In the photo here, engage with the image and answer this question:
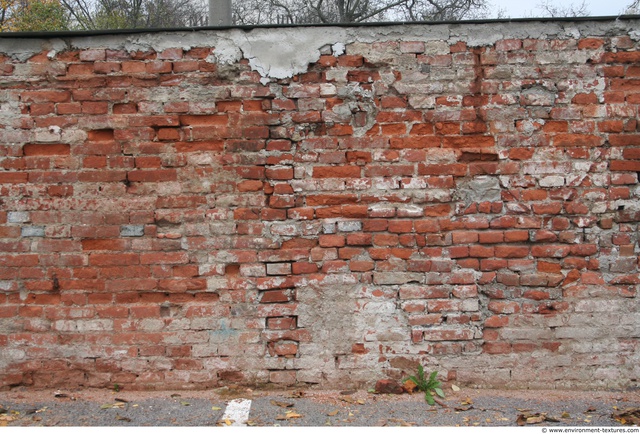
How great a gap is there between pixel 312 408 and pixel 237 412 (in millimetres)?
432

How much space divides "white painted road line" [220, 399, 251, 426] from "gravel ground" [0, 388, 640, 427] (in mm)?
33

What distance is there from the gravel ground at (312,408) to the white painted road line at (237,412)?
0.03 meters

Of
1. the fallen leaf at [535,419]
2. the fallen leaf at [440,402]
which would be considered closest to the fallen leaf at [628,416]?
the fallen leaf at [535,419]

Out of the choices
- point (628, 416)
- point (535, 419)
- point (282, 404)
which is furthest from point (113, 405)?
point (628, 416)

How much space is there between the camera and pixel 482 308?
3.16 m

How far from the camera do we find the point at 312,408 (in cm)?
295

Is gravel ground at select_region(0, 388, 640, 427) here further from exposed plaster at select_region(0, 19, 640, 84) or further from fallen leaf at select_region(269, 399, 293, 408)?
exposed plaster at select_region(0, 19, 640, 84)

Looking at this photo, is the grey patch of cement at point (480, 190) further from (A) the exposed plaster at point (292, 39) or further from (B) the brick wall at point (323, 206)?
(A) the exposed plaster at point (292, 39)

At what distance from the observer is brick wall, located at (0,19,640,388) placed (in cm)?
310

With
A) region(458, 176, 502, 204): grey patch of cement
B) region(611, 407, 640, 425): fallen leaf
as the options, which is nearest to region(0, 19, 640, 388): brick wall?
region(458, 176, 502, 204): grey patch of cement

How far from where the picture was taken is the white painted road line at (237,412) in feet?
9.22

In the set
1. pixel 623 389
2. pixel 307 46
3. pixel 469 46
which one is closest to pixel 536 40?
pixel 469 46

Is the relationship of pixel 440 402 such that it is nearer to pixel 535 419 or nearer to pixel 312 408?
pixel 535 419

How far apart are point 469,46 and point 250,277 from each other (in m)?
1.97
